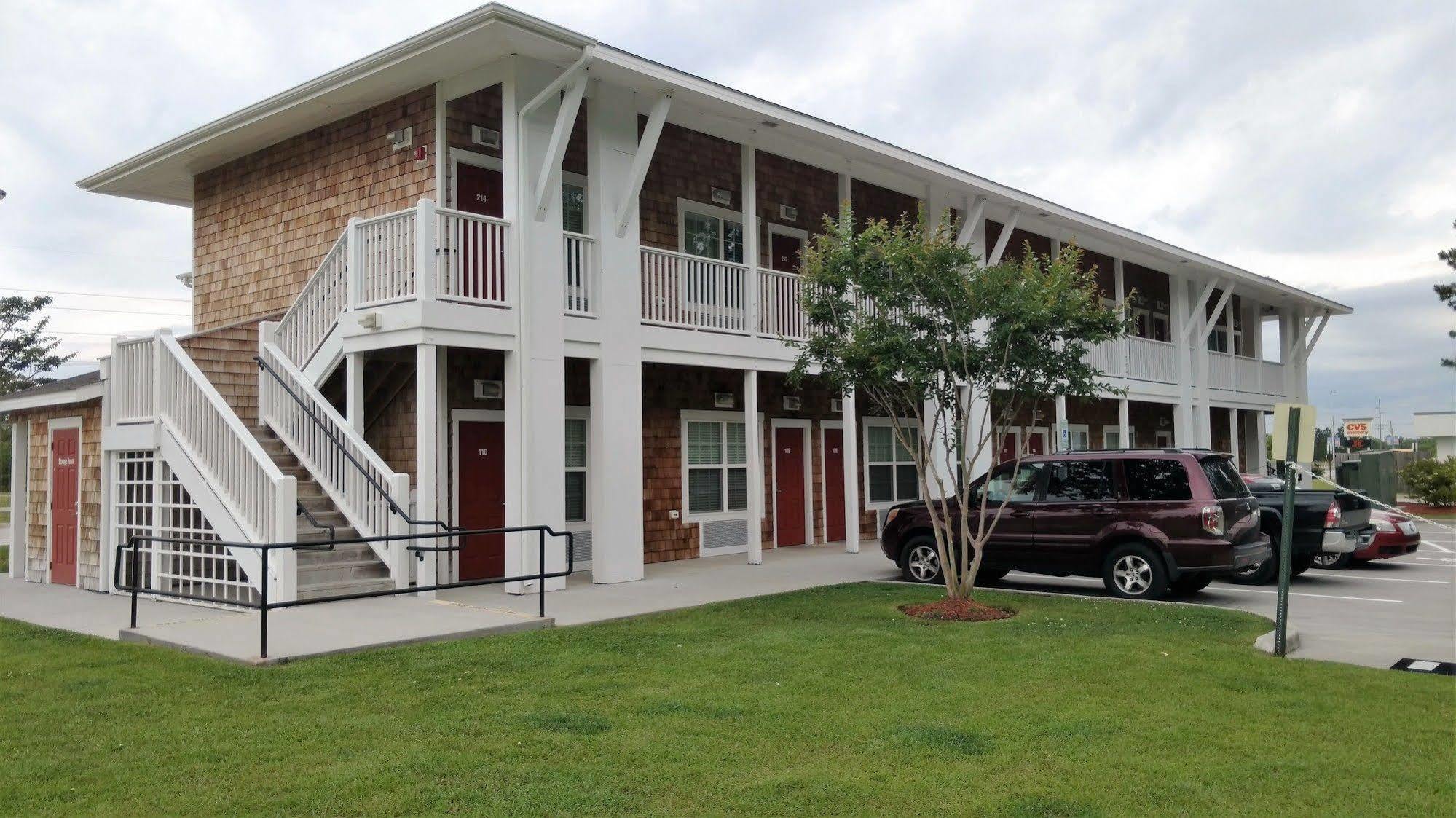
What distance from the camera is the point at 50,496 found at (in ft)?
48.4

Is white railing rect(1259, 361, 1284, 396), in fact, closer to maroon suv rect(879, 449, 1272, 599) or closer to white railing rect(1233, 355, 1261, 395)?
white railing rect(1233, 355, 1261, 395)

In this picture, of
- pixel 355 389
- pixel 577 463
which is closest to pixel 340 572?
pixel 355 389

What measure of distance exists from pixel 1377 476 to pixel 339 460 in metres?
26.4

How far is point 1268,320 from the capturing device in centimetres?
3319

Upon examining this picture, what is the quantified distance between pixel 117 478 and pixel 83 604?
177 cm

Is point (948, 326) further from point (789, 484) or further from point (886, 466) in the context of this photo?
point (886, 466)

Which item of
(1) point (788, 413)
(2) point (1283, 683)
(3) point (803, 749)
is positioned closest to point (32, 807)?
(3) point (803, 749)

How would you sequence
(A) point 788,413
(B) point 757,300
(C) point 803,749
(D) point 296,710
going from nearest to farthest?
(C) point 803,749 → (D) point 296,710 → (B) point 757,300 → (A) point 788,413

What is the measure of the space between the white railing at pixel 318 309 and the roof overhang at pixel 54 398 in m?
2.33

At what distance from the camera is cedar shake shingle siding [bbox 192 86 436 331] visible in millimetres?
13430

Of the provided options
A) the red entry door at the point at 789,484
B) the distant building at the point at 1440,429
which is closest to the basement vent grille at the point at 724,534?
the red entry door at the point at 789,484

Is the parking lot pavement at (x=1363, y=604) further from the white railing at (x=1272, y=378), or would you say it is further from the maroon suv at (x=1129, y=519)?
the white railing at (x=1272, y=378)

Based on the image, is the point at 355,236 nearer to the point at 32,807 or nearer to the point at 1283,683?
the point at 32,807

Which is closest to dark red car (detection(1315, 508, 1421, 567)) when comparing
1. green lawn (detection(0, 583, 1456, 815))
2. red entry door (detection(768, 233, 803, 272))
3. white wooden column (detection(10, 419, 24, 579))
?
green lawn (detection(0, 583, 1456, 815))
